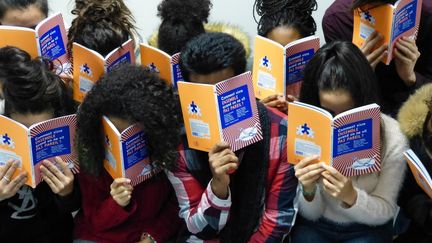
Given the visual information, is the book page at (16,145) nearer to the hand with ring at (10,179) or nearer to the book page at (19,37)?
the hand with ring at (10,179)

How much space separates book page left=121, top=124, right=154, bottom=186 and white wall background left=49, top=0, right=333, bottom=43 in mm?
1271

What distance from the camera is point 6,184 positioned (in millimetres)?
1479

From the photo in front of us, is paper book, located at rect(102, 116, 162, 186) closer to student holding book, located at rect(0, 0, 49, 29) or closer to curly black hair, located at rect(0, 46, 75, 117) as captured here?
curly black hair, located at rect(0, 46, 75, 117)

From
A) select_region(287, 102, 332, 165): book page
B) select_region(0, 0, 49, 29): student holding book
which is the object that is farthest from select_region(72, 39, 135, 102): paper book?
select_region(287, 102, 332, 165): book page

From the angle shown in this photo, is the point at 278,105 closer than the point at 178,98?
No

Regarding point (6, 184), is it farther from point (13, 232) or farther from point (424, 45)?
point (424, 45)

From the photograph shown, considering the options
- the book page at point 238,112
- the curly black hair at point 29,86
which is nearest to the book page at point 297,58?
the book page at point 238,112

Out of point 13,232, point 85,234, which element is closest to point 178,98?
point 85,234

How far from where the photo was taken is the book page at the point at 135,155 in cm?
143

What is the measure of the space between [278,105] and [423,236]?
58cm

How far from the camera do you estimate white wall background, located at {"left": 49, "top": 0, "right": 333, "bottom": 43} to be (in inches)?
104

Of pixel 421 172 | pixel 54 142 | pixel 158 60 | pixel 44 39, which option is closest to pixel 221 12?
pixel 158 60

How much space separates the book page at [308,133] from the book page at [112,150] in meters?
0.45

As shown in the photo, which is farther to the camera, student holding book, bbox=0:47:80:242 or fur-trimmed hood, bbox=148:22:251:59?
fur-trimmed hood, bbox=148:22:251:59
